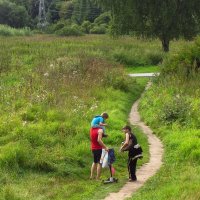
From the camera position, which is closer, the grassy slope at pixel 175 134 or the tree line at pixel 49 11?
the grassy slope at pixel 175 134

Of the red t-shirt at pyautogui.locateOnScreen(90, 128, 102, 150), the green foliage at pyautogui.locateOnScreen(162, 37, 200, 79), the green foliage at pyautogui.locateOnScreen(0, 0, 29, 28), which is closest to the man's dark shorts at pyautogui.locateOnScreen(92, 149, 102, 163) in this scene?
the red t-shirt at pyautogui.locateOnScreen(90, 128, 102, 150)

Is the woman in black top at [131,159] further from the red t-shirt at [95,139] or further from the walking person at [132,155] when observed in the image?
the red t-shirt at [95,139]

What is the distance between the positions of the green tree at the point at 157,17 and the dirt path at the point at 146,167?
2582 centimetres

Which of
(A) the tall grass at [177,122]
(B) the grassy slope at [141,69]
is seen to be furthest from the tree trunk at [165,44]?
(A) the tall grass at [177,122]

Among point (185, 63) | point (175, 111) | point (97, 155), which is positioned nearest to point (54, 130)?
point (97, 155)

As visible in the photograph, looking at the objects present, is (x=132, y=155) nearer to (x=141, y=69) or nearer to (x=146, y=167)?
(x=146, y=167)

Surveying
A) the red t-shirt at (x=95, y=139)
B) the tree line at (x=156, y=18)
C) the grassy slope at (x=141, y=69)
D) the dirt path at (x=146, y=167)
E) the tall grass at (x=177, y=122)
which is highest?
the tree line at (x=156, y=18)

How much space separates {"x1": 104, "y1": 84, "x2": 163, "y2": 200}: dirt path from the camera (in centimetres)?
1175

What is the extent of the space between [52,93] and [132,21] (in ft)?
88.0

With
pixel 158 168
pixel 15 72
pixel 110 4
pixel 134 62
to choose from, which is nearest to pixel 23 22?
pixel 110 4

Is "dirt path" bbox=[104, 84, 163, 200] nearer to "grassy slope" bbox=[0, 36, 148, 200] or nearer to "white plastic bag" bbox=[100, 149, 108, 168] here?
"grassy slope" bbox=[0, 36, 148, 200]

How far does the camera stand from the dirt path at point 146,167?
1175 cm

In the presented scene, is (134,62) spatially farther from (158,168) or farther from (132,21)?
(158,168)

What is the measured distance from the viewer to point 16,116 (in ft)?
55.8
